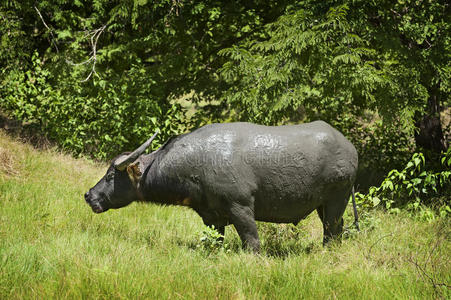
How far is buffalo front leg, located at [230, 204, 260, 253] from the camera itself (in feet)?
16.7

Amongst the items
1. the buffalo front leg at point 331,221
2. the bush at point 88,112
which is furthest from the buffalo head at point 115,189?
the bush at point 88,112

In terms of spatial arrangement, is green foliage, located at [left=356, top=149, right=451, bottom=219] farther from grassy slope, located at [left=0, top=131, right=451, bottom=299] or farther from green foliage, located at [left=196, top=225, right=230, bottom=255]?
green foliage, located at [left=196, top=225, right=230, bottom=255]

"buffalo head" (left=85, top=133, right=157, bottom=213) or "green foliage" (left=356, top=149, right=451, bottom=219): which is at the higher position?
"buffalo head" (left=85, top=133, right=157, bottom=213)

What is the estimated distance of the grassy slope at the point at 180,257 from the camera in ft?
13.3

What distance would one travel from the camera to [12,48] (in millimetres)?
10039

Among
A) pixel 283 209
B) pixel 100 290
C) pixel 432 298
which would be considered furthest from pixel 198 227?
pixel 432 298

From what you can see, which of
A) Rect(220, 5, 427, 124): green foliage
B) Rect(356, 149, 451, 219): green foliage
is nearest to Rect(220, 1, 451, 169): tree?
Rect(220, 5, 427, 124): green foliage

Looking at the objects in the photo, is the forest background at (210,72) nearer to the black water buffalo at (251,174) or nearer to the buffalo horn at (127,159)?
the black water buffalo at (251,174)

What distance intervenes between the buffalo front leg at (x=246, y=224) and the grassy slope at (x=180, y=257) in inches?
7.1

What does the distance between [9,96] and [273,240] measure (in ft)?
22.7

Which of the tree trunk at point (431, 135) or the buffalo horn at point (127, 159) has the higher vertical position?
the buffalo horn at point (127, 159)

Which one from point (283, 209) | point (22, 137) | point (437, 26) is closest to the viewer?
point (283, 209)

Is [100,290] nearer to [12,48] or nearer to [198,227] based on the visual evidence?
[198,227]

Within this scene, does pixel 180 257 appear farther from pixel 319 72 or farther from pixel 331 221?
pixel 319 72
